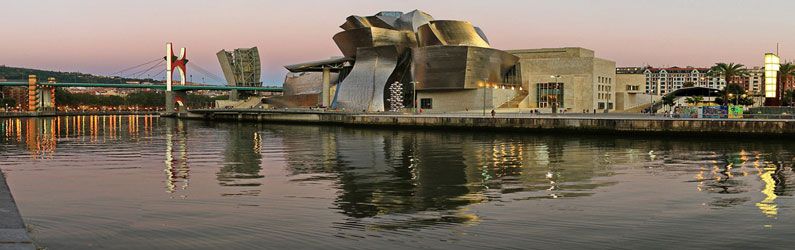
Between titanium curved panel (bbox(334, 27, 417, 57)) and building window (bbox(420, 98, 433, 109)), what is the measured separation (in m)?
8.80

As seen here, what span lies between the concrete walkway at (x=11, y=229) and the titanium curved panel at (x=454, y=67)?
77.3 m

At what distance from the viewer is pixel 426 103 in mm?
94812

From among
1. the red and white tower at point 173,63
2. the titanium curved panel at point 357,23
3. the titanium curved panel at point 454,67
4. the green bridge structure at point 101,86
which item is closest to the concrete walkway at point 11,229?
the titanium curved panel at point 454,67

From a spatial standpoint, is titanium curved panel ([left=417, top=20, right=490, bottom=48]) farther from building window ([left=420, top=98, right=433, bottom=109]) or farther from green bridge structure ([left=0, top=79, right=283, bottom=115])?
green bridge structure ([left=0, top=79, right=283, bottom=115])

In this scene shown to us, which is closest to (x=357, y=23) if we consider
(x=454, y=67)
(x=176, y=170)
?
(x=454, y=67)

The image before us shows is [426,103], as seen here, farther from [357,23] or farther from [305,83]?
[305,83]

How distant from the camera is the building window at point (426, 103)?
94500 millimetres

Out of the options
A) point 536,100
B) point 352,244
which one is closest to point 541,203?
point 352,244

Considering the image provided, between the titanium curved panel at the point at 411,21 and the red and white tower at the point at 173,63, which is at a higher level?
the titanium curved panel at the point at 411,21

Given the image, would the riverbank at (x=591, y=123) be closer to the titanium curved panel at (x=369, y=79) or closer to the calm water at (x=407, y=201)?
the calm water at (x=407, y=201)

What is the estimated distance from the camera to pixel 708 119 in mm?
48281

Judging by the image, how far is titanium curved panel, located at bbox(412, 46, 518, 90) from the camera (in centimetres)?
8844

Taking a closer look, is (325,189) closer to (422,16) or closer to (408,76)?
(408,76)

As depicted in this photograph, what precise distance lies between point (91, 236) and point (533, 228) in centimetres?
769
